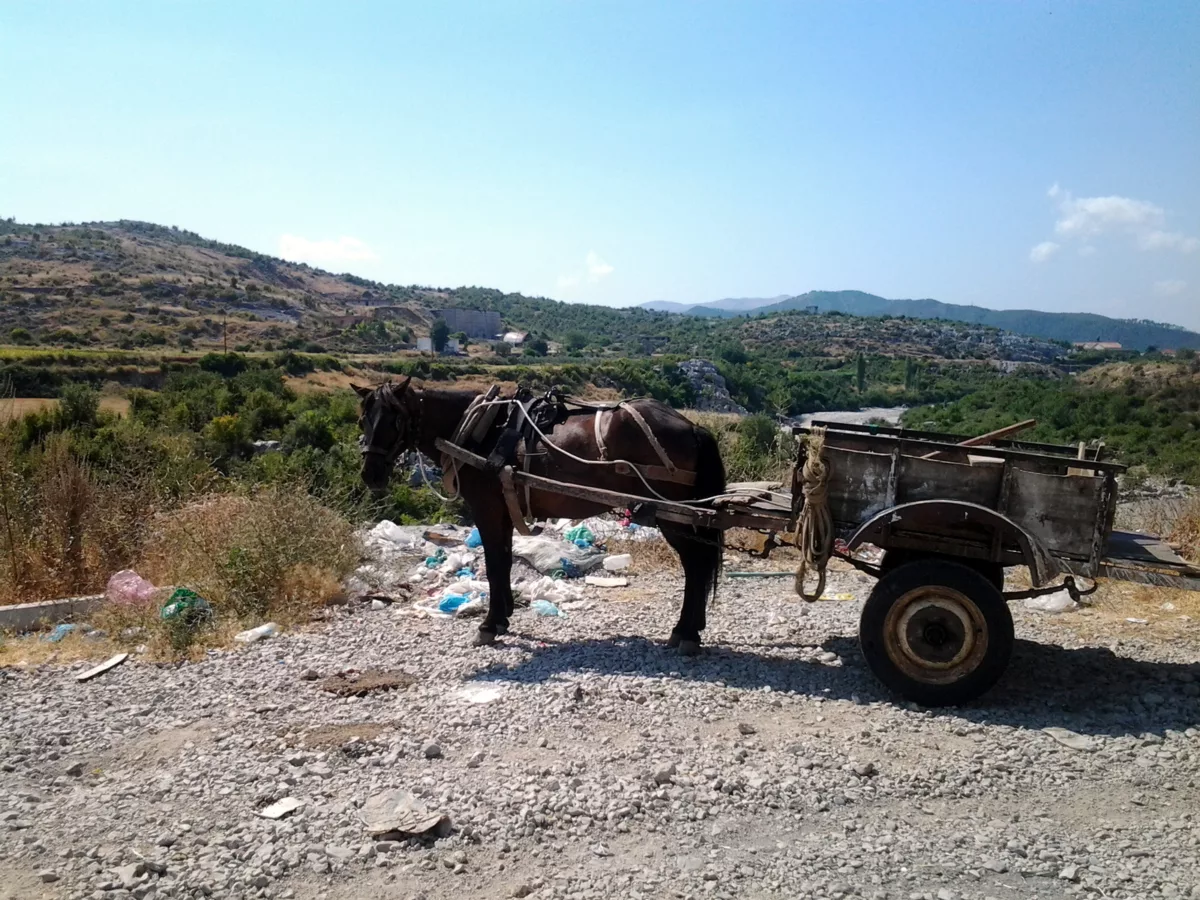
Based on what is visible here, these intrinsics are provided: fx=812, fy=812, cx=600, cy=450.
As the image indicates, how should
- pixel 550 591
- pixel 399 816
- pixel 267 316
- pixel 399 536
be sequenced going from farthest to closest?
1. pixel 267 316
2. pixel 399 536
3. pixel 550 591
4. pixel 399 816

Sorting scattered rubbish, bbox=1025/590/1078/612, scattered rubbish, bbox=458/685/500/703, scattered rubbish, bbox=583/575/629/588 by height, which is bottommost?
scattered rubbish, bbox=458/685/500/703

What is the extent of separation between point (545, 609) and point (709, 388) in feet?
141

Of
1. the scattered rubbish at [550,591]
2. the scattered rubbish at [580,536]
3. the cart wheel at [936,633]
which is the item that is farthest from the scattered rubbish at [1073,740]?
the scattered rubbish at [580,536]

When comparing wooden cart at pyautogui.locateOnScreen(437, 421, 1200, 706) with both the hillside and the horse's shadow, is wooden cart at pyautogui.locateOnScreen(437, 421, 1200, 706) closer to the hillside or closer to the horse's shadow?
the horse's shadow

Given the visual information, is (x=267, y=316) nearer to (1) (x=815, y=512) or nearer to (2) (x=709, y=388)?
(2) (x=709, y=388)

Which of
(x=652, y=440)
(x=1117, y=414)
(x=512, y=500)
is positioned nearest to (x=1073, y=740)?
(x=652, y=440)

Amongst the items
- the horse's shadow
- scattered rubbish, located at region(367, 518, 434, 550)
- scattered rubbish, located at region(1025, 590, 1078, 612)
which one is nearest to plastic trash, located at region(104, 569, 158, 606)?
scattered rubbish, located at region(367, 518, 434, 550)

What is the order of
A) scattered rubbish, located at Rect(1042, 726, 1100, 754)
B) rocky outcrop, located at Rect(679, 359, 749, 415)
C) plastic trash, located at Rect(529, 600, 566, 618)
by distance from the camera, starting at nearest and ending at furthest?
scattered rubbish, located at Rect(1042, 726, 1100, 754) → plastic trash, located at Rect(529, 600, 566, 618) → rocky outcrop, located at Rect(679, 359, 749, 415)

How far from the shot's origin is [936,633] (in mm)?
4559

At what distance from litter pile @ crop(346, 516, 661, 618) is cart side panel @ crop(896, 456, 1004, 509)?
10.2 ft

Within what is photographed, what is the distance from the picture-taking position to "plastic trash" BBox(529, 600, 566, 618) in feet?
21.5

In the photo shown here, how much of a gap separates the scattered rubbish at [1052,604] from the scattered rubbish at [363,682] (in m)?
4.98

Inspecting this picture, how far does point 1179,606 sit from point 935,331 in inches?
4184

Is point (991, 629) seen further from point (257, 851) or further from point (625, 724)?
point (257, 851)
